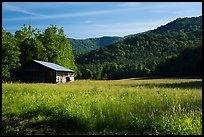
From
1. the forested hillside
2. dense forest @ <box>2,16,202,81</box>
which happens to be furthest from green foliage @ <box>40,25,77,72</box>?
the forested hillside

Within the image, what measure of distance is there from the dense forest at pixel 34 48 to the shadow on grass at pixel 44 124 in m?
33.9

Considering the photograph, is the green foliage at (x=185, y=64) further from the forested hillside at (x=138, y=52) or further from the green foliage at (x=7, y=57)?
the forested hillside at (x=138, y=52)

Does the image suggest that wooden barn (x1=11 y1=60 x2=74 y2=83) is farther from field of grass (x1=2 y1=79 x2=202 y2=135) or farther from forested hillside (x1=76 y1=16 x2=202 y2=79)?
forested hillside (x1=76 y1=16 x2=202 y2=79)

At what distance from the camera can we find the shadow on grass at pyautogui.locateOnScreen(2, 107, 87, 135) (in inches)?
321

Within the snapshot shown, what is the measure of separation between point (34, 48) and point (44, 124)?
1671 inches

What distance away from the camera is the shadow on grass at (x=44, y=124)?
8.16m

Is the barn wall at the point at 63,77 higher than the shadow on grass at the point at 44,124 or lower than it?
higher

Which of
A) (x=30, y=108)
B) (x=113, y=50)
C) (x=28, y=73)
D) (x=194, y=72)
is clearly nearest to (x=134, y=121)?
(x=30, y=108)

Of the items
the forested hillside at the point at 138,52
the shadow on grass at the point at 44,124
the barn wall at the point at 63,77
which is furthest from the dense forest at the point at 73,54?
the shadow on grass at the point at 44,124

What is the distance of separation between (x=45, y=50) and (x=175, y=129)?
46.0 meters

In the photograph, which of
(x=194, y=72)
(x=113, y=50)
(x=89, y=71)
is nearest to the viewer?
(x=194, y=72)

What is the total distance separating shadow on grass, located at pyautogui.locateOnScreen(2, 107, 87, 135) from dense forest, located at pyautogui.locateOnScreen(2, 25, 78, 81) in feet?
111

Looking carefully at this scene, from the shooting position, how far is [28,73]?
154 ft

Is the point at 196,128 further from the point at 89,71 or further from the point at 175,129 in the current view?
the point at 89,71
